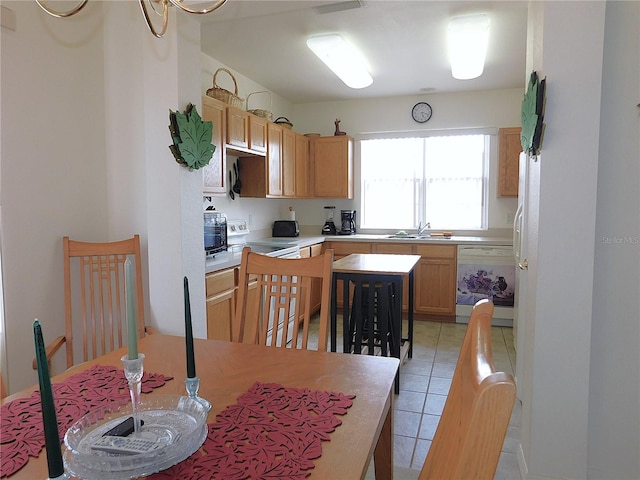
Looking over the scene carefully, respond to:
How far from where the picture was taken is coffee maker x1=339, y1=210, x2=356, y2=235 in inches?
211

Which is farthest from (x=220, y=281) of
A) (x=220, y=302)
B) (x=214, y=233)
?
(x=214, y=233)

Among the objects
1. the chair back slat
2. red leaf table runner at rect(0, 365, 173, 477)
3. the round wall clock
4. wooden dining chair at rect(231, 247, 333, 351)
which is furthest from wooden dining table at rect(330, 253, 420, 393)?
the round wall clock

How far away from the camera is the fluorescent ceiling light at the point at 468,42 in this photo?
9.52 feet

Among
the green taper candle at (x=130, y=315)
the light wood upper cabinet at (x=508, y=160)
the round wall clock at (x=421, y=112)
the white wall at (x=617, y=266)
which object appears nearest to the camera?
the green taper candle at (x=130, y=315)

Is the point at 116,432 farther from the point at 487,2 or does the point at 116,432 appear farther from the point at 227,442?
the point at 487,2

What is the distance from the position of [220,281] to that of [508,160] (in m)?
3.52

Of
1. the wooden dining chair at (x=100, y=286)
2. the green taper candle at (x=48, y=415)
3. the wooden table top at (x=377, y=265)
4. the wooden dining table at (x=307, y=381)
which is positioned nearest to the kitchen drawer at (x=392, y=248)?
the wooden table top at (x=377, y=265)

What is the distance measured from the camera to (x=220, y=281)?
9.89 ft

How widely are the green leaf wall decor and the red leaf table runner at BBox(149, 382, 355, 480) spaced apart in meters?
1.65

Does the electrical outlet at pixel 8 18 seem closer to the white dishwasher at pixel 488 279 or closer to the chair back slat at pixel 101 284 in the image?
the chair back slat at pixel 101 284

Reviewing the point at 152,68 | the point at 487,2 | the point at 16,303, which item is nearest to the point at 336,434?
the point at 16,303

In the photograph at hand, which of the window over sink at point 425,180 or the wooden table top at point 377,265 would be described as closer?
the wooden table top at point 377,265

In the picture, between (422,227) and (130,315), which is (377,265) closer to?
(422,227)

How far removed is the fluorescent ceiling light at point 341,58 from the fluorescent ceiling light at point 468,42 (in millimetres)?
801
